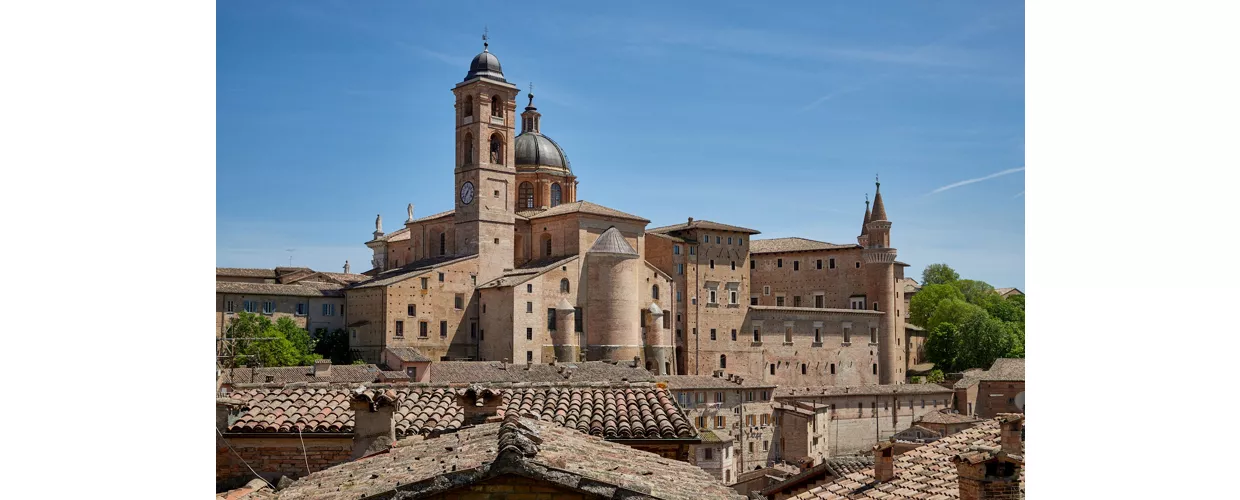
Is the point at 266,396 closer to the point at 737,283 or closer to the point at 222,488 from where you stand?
the point at 222,488

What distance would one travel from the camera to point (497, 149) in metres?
29.7

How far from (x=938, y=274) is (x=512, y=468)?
4380cm

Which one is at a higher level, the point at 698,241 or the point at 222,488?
the point at 698,241

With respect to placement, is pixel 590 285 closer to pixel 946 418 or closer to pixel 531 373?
pixel 531 373

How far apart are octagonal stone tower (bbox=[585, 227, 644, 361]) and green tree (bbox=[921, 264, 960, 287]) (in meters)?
19.3

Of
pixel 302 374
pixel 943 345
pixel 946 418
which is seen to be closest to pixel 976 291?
pixel 943 345

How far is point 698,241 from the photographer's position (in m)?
31.6

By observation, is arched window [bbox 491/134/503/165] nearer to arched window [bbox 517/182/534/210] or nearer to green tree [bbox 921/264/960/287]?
arched window [bbox 517/182/534/210]

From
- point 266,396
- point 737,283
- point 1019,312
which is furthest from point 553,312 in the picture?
point 266,396

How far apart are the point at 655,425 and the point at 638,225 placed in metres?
24.1

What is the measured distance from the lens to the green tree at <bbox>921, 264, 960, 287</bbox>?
44.7 m

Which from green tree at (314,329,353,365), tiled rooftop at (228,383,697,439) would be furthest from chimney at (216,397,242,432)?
green tree at (314,329,353,365)
